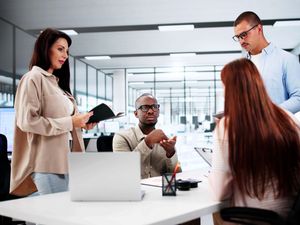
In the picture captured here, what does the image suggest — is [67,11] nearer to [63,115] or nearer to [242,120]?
[63,115]

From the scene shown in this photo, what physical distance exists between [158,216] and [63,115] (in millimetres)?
1016

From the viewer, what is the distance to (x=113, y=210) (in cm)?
127

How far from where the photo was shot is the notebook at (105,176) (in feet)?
4.52

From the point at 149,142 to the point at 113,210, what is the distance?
41.7 inches

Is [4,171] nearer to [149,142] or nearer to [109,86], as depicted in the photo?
[149,142]

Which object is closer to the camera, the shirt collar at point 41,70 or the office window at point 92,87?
the shirt collar at point 41,70

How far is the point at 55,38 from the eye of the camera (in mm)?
2018

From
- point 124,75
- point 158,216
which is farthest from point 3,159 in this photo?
point 124,75

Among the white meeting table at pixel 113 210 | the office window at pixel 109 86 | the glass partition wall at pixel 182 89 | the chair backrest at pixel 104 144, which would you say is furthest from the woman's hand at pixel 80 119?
the office window at pixel 109 86

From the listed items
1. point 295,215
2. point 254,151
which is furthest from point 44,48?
point 295,215

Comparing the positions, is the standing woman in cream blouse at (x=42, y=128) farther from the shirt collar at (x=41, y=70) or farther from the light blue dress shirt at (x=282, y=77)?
the light blue dress shirt at (x=282, y=77)

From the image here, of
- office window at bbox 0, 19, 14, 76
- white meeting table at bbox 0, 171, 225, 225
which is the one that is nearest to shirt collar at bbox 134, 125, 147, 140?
white meeting table at bbox 0, 171, 225, 225

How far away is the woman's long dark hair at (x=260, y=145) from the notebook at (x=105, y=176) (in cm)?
39

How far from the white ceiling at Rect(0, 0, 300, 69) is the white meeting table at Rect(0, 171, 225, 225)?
3.44m
